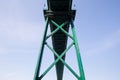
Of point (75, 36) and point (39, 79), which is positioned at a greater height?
point (75, 36)

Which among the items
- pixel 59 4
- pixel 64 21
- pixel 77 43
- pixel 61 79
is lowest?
pixel 61 79

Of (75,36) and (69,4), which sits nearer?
(75,36)

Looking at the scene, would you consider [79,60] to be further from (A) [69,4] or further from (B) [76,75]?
(A) [69,4]

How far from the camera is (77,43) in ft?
37.0

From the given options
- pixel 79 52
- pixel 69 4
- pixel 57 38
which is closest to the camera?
pixel 79 52

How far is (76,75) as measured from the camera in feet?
33.6

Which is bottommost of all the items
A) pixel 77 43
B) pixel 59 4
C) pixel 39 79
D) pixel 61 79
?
pixel 61 79

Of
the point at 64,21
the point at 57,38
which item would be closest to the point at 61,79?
the point at 57,38

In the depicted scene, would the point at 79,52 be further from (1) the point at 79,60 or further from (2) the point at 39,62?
(2) the point at 39,62

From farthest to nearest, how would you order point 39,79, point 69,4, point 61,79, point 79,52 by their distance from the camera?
point 61,79, point 69,4, point 79,52, point 39,79

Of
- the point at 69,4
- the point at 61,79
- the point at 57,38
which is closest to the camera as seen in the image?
the point at 69,4

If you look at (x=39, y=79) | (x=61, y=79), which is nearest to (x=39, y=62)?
(x=39, y=79)

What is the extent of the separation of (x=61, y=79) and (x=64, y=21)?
15.1 m

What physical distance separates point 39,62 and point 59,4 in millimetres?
4488
